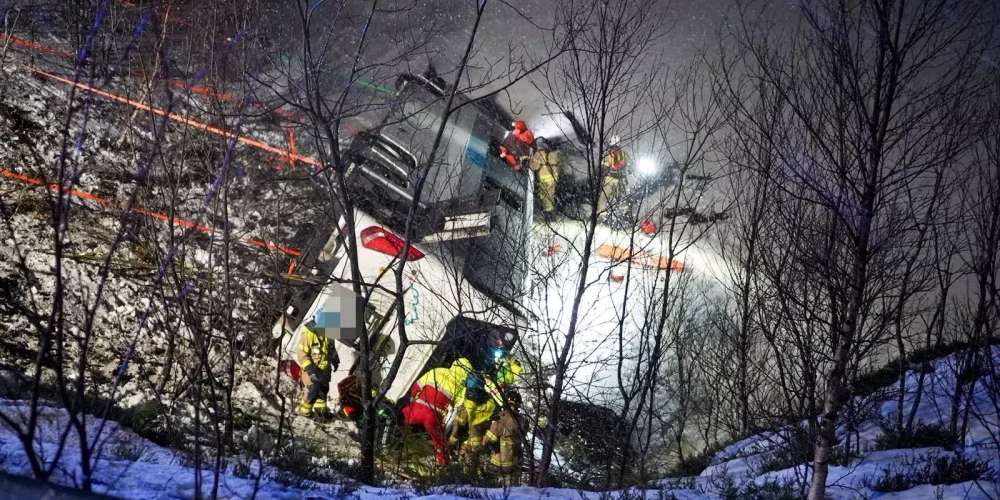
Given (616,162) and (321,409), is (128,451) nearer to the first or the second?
(321,409)

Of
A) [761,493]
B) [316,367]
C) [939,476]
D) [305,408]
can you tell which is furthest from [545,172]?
[939,476]

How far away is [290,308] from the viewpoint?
27.5 feet

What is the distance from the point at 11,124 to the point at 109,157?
6.24ft

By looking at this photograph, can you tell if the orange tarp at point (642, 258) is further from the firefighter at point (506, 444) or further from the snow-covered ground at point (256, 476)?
the snow-covered ground at point (256, 476)

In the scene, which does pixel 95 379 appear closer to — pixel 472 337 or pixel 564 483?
pixel 472 337

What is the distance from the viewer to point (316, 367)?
794 cm

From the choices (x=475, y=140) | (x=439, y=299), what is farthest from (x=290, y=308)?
(x=475, y=140)

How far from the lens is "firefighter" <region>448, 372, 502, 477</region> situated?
24.1 ft

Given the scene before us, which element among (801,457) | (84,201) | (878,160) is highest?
(84,201)

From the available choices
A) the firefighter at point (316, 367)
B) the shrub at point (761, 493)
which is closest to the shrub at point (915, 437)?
the shrub at point (761, 493)

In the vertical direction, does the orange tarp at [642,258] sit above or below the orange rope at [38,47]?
below

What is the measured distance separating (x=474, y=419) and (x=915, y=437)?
5406mm

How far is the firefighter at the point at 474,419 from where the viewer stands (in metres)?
7.36

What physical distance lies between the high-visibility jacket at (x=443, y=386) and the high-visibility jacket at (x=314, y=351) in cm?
128
